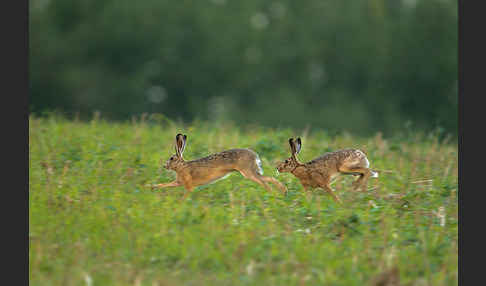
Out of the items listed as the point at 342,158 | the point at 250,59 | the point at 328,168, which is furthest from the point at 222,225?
the point at 250,59

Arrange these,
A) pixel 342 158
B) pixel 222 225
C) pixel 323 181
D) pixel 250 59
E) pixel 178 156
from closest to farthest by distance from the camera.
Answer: pixel 222 225 < pixel 323 181 < pixel 342 158 < pixel 178 156 < pixel 250 59

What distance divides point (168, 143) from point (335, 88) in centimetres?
2556

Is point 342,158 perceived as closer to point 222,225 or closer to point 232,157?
point 232,157

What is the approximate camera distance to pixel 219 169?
8.30m

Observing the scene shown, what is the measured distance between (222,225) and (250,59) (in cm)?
3069

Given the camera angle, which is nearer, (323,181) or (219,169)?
(219,169)

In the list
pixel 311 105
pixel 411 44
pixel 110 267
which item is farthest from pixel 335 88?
pixel 110 267

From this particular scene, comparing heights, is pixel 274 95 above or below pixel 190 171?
above

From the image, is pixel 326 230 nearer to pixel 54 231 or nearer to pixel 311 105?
pixel 54 231

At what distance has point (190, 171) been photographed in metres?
8.44

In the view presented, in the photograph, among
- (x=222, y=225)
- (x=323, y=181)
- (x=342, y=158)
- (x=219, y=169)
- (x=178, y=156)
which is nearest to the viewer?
(x=222, y=225)

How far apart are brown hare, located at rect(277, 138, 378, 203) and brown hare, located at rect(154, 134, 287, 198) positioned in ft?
1.07

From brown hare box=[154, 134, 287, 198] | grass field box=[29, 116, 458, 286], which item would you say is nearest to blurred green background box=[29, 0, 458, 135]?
grass field box=[29, 116, 458, 286]

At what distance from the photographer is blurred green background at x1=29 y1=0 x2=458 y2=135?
3253 centimetres
